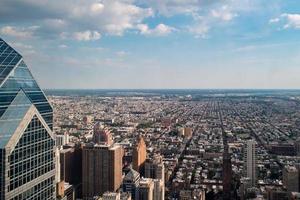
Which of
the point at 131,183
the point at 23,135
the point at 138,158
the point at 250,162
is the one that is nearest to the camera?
the point at 23,135

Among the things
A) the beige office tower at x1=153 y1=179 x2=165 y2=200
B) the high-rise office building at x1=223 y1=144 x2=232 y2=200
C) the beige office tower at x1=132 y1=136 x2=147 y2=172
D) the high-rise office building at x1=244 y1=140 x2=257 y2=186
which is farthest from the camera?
the high-rise office building at x1=244 y1=140 x2=257 y2=186

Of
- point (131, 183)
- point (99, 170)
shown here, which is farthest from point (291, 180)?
point (99, 170)

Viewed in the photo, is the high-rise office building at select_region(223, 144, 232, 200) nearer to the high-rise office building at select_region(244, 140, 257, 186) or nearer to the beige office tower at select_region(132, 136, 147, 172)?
the high-rise office building at select_region(244, 140, 257, 186)

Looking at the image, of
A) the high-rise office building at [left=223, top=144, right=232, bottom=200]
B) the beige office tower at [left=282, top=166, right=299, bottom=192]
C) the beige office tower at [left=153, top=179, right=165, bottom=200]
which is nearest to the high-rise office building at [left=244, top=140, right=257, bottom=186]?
the high-rise office building at [left=223, top=144, right=232, bottom=200]

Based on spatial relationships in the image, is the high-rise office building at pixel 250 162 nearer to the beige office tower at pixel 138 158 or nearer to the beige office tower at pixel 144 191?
the beige office tower at pixel 138 158

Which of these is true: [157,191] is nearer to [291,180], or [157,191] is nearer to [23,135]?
[291,180]

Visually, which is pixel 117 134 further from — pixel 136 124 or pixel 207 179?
pixel 207 179
